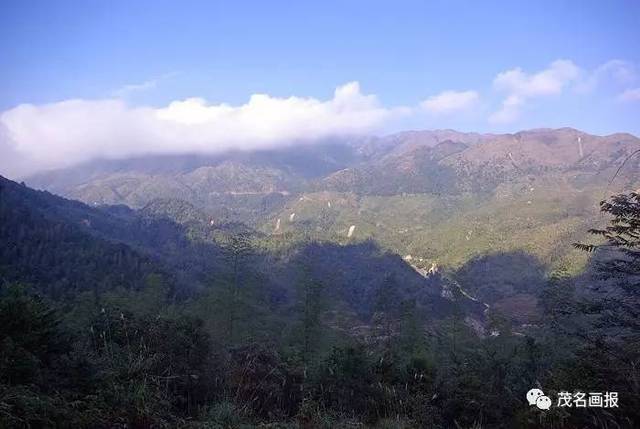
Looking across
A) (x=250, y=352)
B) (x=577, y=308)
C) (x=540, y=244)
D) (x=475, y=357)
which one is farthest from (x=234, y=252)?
(x=540, y=244)

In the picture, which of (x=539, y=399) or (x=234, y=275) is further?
(x=234, y=275)

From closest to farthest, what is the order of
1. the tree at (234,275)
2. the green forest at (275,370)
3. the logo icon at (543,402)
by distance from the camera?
1. the green forest at (275,370)
2. the logo icon at (543,402)
3. the tree at (234,275)

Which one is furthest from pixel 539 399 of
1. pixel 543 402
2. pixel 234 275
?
pixel 234 275

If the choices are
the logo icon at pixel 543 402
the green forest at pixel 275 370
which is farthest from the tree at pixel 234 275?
the logo icon at pixel 543 402

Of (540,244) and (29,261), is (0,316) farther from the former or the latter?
(540,244)

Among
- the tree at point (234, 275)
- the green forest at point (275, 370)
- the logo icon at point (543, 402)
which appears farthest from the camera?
the tree at point (234, 275)

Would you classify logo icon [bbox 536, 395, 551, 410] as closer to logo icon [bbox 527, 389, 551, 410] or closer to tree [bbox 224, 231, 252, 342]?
logo icon [bbox 527, 389, 551, 410]

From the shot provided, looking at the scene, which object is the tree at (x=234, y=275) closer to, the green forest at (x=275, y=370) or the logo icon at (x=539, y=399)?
the green forest at (x=275, y=370)

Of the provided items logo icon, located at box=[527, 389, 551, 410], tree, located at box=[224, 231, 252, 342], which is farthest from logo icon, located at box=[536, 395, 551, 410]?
tree, located at box=[224, 231, 252, 342]

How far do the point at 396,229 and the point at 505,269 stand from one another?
88.8 m

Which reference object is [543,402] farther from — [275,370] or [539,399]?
[275,370]

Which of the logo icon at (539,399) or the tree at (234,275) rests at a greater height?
the logo icon at (539,399)

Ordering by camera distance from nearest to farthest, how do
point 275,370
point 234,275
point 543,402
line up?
point 543,402 < point 275,370 < point 234,275

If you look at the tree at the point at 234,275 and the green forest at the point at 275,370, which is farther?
the tree at the point at 234,275
